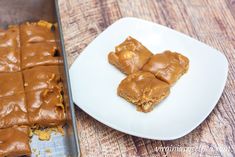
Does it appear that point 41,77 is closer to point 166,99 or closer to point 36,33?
point 36,33

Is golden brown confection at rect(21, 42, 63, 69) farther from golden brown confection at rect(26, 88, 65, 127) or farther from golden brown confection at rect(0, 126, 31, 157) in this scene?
golden brown confection at rect(0, 126, 31, 157)

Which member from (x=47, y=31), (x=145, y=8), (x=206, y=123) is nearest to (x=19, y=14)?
(x=47, y=31)

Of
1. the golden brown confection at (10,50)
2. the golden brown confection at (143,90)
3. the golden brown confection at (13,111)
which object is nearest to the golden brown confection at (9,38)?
the golden brown confection at (10,50)

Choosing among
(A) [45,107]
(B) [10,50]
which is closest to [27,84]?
(A) [45,107]

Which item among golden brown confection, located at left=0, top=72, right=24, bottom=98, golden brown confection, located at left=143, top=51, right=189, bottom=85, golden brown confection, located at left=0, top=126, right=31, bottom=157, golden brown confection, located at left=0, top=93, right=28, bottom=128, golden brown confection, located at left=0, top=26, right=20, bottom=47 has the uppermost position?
golden brown confection, located at left=0, top=26, right=20, bottom=47

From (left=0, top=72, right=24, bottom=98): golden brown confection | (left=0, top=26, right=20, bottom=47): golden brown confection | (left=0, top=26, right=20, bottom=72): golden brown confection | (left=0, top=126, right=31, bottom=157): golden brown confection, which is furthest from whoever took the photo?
(left=0, top=26, right=20, bottom=47): golden brown confection

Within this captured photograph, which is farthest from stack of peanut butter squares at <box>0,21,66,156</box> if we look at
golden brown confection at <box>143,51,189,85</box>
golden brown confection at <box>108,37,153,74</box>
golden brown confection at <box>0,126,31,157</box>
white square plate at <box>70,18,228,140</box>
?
golden brown confection at <box>143,51,189,85</box>
